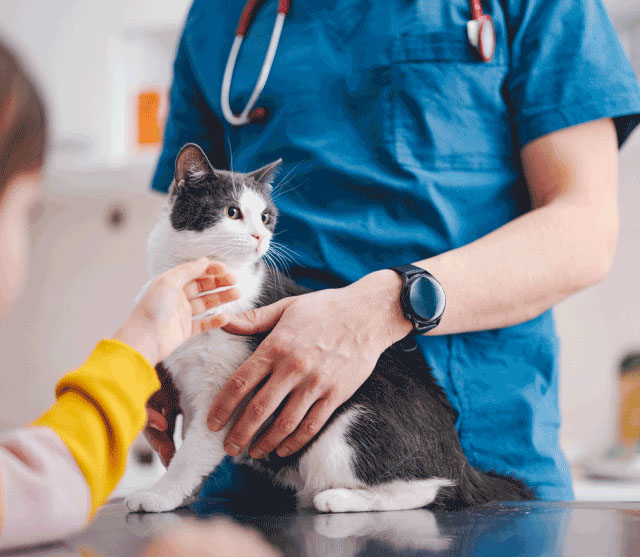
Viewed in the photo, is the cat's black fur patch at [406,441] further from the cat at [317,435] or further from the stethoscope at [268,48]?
the stethoscope at [268,48]

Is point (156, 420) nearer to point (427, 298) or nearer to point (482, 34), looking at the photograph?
point (427, 298)

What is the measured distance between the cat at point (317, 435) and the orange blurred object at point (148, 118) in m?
1.26

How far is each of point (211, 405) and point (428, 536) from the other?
0.25 metres

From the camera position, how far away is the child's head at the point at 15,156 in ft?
1.24

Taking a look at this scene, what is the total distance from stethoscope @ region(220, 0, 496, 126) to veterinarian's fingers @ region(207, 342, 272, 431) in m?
0.31

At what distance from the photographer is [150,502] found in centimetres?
60

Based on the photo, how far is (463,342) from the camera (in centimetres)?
70

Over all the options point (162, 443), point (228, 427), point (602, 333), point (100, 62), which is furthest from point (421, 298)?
point (100, 62)

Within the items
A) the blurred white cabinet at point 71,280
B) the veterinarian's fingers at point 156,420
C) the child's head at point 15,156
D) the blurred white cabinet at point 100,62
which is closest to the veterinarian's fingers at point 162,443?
the veterinarian's fingers at point 156,420

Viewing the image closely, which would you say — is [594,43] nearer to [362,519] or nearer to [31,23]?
[362,519]

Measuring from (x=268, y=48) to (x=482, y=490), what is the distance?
547 mm

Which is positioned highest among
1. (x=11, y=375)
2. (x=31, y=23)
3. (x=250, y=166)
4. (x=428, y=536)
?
(x=31, y=23)

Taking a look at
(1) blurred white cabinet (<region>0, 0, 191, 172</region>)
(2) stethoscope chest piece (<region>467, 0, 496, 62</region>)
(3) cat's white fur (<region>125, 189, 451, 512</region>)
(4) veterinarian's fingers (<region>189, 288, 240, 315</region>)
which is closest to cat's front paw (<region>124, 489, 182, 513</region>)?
(3) cat's white fur (<region>125, 189, 451, 512</region>)

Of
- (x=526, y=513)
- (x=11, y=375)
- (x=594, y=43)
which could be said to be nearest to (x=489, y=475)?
(x=526, y=513)
